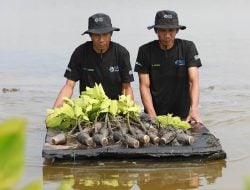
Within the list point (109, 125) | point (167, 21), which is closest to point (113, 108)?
point (109, 125)

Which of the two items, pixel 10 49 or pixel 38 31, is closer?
pixel 10 49

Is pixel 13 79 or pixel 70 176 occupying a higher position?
pixel 70 176

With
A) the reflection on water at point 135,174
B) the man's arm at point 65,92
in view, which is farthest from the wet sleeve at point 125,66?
the reflection on water at point 135,174

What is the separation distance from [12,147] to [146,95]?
6.29 m

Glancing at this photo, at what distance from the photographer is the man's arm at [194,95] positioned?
678cm

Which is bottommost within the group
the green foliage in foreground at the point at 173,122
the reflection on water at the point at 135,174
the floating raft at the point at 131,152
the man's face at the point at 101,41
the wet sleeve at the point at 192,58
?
the reflection on water at the point at 135,174

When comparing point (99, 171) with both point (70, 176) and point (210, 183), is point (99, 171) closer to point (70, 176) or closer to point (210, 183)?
point (70, 176)

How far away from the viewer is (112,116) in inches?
254

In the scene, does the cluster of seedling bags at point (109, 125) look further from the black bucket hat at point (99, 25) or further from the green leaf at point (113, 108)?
the black bucket hat at point (99, 25)

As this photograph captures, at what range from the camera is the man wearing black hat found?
6930 millimetres

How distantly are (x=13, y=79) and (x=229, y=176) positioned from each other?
32.8ft

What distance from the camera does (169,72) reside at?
7117 millimetres

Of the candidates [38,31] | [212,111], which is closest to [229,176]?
[212,111]

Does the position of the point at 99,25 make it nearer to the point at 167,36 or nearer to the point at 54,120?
the point at 167,36
